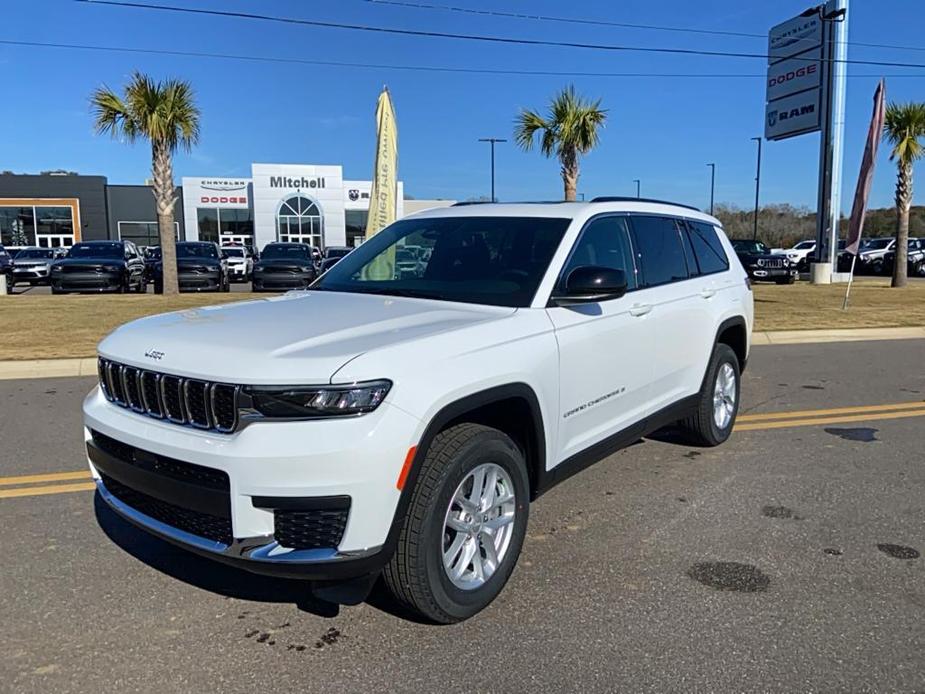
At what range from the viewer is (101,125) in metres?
18.8

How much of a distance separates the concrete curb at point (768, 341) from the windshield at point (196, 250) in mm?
13761

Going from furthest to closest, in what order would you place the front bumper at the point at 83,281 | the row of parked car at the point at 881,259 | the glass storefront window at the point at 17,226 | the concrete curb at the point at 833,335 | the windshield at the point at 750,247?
the glass storefront window at the point at 17,226 < the row of parked car at the point at 881,259 < the windshield at the point at 750,247 < the front bumper at the point at 83,281 < the concrete curb at the point at 833,335

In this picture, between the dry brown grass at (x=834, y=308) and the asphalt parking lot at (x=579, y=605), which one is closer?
the asphalt parking lot at (x=579, y=605)

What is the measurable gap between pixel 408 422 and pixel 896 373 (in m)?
8.74

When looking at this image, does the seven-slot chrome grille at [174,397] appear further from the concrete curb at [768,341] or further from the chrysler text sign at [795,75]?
the chrysler text sign at [795,75]

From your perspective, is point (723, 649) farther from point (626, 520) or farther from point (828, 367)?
point (828, 367)

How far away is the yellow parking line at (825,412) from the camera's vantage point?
6.93 metres

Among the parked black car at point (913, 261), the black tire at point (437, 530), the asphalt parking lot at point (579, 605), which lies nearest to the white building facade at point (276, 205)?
the parked black car at point (913, 261)

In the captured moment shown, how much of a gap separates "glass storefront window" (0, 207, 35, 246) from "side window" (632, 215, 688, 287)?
61239 mm

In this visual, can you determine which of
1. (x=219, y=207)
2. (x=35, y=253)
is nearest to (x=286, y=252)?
(x=35, y=253)

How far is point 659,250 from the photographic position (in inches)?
197

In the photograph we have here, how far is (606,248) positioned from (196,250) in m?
21.2

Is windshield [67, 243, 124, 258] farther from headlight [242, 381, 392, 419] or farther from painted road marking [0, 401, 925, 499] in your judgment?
headlight [242, 381, 392, 419]

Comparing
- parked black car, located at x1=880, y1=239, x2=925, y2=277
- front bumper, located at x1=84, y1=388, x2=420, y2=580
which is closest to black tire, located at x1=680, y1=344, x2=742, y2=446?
front bumper, located at x1=84, y1=388, x2=420, y2=580
